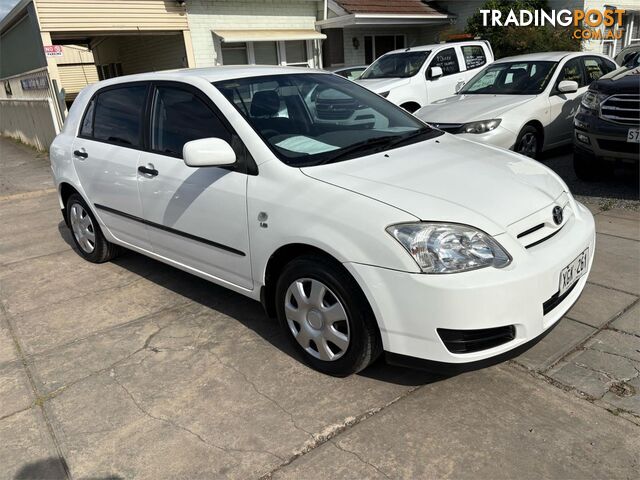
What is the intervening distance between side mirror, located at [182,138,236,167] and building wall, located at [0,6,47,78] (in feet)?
35.5

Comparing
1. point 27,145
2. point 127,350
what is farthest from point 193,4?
point 127,350

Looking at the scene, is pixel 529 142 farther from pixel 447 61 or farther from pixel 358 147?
pixel 358 147

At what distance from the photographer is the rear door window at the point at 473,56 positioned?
1053 cm

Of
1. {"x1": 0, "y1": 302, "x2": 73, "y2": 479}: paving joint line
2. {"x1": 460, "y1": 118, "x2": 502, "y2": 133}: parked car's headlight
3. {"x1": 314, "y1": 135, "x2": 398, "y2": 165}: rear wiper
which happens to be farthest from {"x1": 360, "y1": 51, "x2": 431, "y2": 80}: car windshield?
{"x1": 0, "y1": 302, "x2": 73, "y2": 479}: paving joint line

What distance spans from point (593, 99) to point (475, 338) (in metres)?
4.59

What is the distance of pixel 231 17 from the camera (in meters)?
14.6

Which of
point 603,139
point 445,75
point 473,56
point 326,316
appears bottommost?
point 326,316

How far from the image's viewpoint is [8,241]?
6.17 m

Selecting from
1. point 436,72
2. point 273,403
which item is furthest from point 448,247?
point 436,72

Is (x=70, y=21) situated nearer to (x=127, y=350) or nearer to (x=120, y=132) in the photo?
(x=120, y=132)

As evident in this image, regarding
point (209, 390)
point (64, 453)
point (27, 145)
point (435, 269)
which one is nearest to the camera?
point (435, 269)

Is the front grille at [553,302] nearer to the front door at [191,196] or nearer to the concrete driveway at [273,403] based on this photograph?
the concrete driveway at [273,403]

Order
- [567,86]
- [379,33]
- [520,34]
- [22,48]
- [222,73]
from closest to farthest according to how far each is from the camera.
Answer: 1. [222,73]
2. [567,86]
3. [22,48]
4. [520,34]
5. [379,33]

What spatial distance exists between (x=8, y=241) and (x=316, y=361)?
4.81 metres
